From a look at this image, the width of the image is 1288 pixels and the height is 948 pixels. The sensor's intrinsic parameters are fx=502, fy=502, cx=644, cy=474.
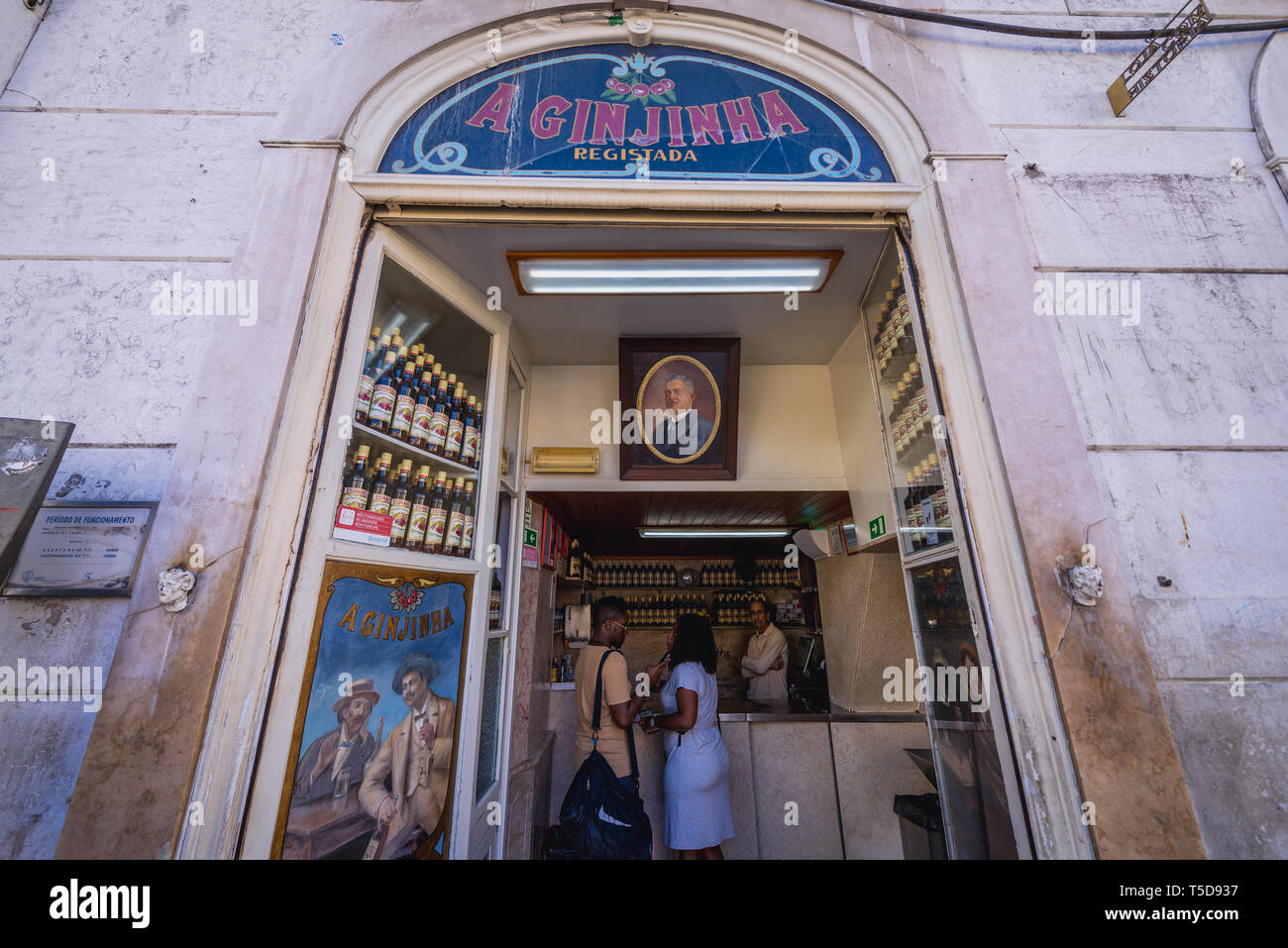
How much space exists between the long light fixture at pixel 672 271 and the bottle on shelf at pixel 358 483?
3.90 ft

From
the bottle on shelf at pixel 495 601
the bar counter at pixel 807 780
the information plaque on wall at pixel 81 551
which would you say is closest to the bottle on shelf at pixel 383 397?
the information plaque on wall at pixel 81 551

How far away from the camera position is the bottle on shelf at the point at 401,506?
205 cm

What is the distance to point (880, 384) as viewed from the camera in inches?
110

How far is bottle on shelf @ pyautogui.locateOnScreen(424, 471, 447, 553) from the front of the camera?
2221 mm

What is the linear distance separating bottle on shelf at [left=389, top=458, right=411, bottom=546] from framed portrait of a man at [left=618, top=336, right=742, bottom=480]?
1.56 metres

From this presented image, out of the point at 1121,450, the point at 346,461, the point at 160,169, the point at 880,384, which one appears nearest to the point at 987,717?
the point at 1121,450

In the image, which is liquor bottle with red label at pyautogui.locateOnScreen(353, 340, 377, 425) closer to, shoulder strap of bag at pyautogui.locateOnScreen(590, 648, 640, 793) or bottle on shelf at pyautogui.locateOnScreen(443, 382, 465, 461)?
bottle on shelf at pyautogui.locateOnScreen(443, 382, 465, 461)

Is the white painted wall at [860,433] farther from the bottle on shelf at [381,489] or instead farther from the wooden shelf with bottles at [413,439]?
the bottle on shelf at [381,489]

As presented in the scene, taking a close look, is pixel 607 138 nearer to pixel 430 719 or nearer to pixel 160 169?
pixel 160 169

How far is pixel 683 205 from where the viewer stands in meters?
2.03

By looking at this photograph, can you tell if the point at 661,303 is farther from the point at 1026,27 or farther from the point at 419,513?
the point at 1026,27

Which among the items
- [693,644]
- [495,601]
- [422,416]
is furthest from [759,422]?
[422,416]

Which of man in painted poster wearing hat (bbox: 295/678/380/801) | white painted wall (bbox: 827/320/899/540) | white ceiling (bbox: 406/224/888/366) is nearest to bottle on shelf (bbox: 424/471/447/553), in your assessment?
man in painted poster wearing hat (bbox: 295/678/380/801)
